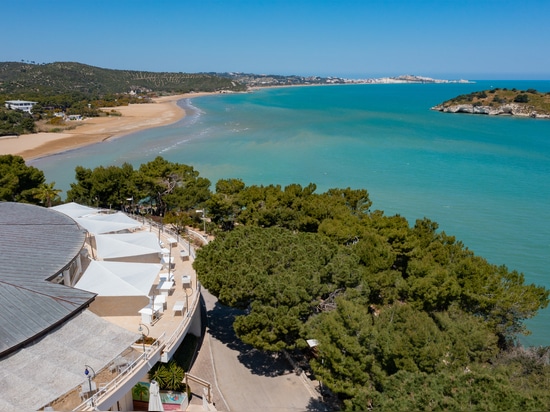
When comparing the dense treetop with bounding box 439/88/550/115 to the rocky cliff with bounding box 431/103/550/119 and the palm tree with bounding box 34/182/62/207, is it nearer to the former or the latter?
the rocky cliff with bounding box 431/103/550/119

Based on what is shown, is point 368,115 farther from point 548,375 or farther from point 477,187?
point 548,375

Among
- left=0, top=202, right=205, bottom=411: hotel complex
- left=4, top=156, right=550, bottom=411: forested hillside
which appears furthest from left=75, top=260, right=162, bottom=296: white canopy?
left=4, top=156, right=550, bottom=411: forested hillside

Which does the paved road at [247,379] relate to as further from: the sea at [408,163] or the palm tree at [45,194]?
the palm tree at [45,194]

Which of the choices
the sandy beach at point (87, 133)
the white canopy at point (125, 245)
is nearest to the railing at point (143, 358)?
the white canopy at point (125, 245)

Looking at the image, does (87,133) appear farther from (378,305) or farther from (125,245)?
(378,305)

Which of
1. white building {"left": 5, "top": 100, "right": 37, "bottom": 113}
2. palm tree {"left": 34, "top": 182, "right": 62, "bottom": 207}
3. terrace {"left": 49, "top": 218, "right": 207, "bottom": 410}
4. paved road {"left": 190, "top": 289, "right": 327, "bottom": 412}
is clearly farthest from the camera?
white building {"left": 5, "top": 100, "right": 37, "bottom": 113}
